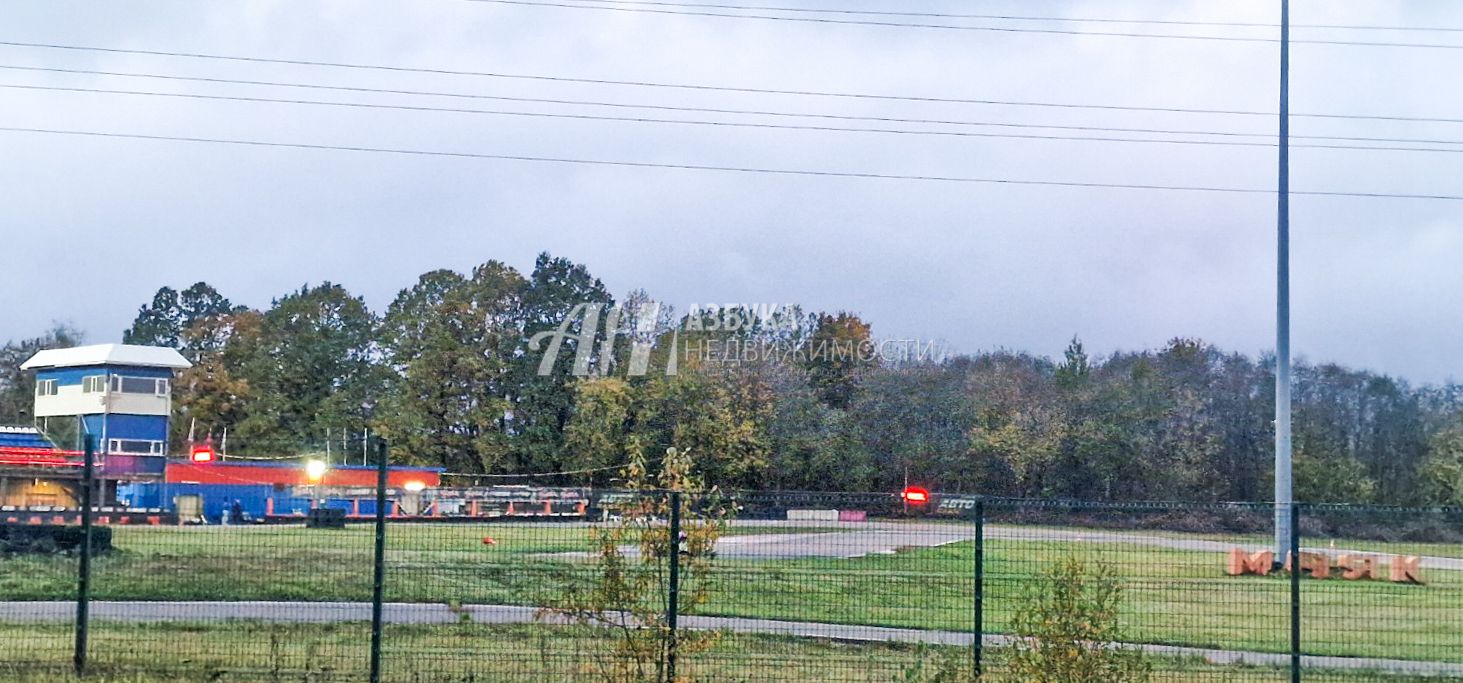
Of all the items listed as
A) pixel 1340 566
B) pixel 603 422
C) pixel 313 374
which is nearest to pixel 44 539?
pixel 1340 566

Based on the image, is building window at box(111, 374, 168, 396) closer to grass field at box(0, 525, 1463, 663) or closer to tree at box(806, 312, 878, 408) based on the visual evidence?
tree at box(806, 312, 878, 408)

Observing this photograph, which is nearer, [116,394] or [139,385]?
[116,394]

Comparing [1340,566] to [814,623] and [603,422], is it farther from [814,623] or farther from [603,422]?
[603,422]

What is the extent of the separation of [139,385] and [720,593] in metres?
40.4

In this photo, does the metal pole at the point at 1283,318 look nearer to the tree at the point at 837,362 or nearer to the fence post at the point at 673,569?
the fence post at the point at 673,569

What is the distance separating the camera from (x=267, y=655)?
15375 millimetres

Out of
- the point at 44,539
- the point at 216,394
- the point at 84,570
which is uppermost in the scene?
the point at 216,394

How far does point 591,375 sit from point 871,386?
44.7 feet

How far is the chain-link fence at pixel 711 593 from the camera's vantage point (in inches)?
493

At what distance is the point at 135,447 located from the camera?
165 ft

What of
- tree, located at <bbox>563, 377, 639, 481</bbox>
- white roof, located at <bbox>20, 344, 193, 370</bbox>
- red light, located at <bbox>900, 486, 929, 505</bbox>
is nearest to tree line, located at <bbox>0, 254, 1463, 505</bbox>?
tree, located at <bbox>563, 377, 639, 481</bbox>

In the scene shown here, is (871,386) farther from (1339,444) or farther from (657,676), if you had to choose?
(657,676)

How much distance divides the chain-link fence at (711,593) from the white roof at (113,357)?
32.7m

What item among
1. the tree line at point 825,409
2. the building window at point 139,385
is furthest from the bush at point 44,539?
the tree line at point 825,409
